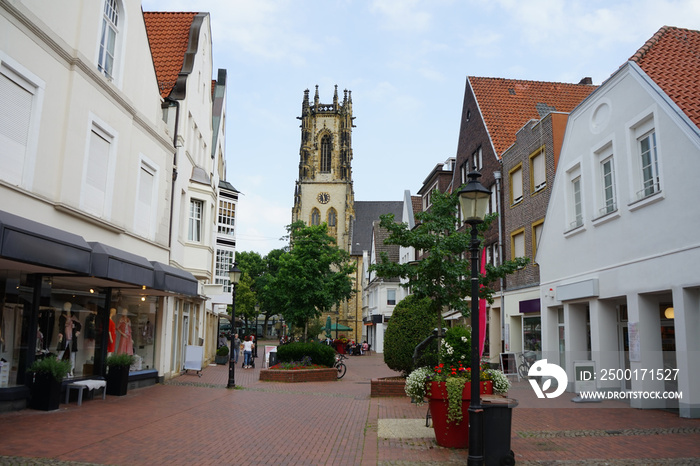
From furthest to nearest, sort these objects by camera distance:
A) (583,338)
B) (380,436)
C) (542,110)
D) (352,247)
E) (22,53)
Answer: (352,247), (542,110), (583,338), (22,53), (380,436)

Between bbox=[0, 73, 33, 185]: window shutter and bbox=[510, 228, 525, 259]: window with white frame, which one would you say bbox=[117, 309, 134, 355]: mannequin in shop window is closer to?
bbox=[0, 73, 33, 185]: window shutter

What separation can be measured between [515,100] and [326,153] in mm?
62424

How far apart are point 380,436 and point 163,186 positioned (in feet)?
38.9

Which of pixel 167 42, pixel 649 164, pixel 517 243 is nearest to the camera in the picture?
pixel 649 164

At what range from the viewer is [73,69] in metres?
12.9

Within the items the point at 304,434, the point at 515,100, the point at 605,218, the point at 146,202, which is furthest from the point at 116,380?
the point at 515,100

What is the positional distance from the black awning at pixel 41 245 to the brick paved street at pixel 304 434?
2.86 metres

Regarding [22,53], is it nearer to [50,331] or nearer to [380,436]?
[50,331]

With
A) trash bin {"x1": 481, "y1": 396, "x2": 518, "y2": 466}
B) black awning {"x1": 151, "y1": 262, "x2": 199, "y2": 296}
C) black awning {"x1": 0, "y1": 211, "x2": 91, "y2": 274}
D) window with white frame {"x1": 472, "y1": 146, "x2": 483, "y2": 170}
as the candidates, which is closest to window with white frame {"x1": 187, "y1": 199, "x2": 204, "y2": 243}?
black awning {"x1": 151, "y1": 262, "x2": 199, "y2": 296}

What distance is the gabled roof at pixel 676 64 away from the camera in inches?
487

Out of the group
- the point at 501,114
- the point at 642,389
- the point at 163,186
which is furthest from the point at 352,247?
the point at 642,389

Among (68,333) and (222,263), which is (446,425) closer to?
(68,333)

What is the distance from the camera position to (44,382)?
1180 cm

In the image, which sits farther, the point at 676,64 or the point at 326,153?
the point at 326,153
